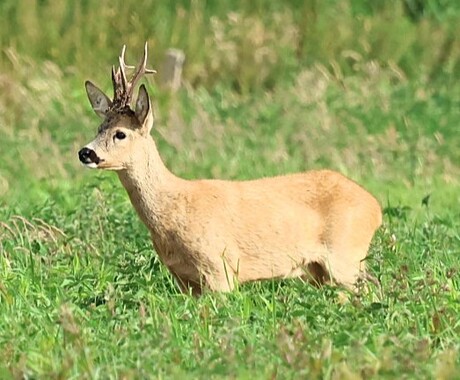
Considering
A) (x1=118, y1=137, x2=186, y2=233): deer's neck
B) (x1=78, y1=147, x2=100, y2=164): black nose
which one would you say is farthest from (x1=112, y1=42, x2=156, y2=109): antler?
(x1=78, y1=147, x2=100, y2=164): black nose

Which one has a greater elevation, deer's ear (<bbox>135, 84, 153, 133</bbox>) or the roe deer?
deer's ear (<bbox>135, 84, 153, 133</bbox>)

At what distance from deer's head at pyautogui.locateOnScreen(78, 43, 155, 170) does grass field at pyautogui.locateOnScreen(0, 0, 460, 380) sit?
0.63 m

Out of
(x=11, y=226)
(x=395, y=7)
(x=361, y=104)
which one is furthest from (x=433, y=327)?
(x=395, y=7)

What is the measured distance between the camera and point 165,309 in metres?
7.69

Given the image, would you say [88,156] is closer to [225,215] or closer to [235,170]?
[225,215]

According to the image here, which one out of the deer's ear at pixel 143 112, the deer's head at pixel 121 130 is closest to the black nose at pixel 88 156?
the deer's head at pixel 121 130

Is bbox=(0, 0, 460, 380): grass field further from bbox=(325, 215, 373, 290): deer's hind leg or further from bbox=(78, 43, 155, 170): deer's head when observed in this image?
bbox=(78, 43, 155, 170): deer's head

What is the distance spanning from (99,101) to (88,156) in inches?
19.8

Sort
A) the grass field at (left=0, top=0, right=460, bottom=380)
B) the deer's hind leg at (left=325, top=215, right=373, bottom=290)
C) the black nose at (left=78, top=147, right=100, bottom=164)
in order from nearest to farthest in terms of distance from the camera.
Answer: the grass field at (left=0, top=0, right=460, bottom=380) → the black nose at (left=78, top=147, right=100, bottom=164) → the deer's hind leg at (left=325, top=215, right=373, bottom=290)

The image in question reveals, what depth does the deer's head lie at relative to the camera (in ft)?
27.7

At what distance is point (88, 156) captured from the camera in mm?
8422

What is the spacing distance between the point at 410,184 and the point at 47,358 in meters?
7.27

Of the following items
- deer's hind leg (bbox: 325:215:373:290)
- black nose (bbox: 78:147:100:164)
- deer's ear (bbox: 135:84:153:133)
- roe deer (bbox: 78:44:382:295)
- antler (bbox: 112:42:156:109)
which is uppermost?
antler (bbox: 112:42:156:109)

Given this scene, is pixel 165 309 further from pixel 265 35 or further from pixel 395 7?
pixel 395 7
